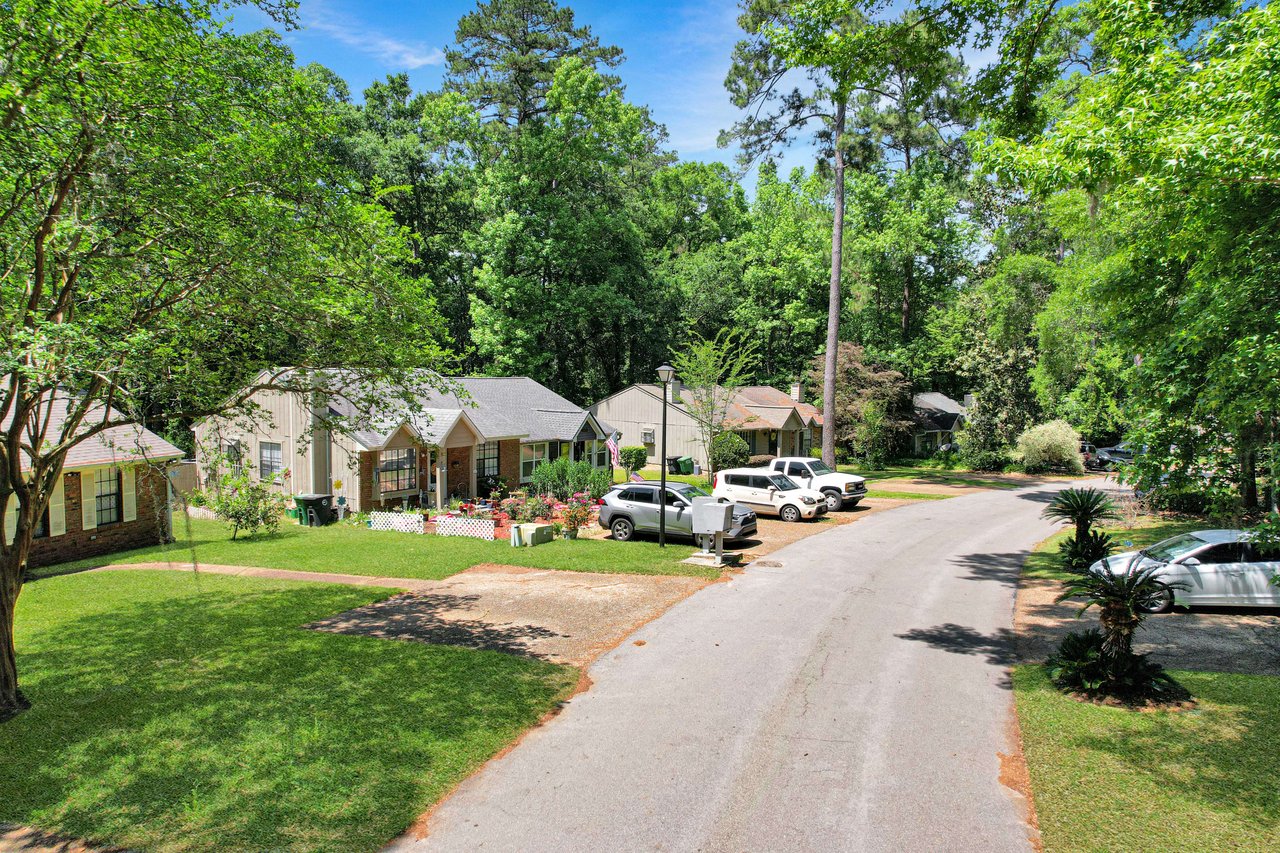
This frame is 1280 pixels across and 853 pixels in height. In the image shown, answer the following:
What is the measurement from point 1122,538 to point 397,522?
20.9 meters

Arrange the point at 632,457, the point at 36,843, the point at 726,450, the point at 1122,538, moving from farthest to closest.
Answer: the point at 632,457 → the point at 726,450 → the point at 1122,538 → the point at 36,843

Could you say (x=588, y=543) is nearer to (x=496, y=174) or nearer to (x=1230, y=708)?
(x=1230, y=708)

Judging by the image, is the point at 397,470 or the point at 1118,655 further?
the point at 397,470

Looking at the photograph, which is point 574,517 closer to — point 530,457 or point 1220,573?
point 530,457

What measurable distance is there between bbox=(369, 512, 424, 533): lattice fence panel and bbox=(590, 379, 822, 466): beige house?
1565 cm

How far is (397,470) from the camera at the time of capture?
25.3 metres

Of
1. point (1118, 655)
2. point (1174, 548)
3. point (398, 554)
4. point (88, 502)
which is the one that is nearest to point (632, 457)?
point (398, 554)

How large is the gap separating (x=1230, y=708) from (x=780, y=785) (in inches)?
229

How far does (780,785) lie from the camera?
7.13 metres

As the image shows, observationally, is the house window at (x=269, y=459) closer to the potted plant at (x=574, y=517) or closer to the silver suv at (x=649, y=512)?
the potted plant at (x=574, y=517)

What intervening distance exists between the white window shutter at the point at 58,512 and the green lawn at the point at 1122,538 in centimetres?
2298

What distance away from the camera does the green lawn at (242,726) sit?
640cm

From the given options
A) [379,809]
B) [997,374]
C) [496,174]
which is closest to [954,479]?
[997,374]

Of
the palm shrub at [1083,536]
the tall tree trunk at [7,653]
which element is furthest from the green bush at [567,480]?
the tall tree trunk at [7,653]
